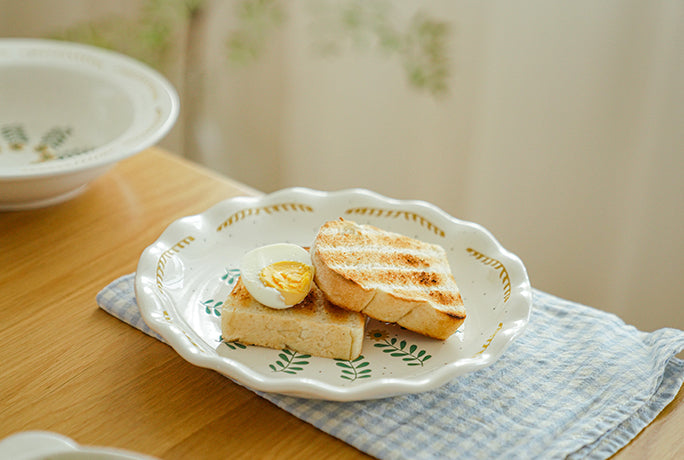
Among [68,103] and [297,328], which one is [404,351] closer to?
[297,328]

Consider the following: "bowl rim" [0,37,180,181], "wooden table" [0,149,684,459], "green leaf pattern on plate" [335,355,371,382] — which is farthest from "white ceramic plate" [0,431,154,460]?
"bowl rim" [0,37,180,181]

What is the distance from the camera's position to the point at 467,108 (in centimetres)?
216

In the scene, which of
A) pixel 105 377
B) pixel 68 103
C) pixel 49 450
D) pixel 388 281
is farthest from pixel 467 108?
pixel 49 450

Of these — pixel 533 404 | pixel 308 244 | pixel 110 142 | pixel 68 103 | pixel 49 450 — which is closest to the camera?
pixel 49 450

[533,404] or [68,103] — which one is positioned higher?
[68,103]

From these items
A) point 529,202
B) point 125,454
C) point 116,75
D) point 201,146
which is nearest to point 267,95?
point 201,146

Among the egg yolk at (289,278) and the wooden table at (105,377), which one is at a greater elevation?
the egg yolk at (289,278)

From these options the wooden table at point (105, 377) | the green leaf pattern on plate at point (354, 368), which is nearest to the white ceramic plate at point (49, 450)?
the wooden table at point (105, 377)

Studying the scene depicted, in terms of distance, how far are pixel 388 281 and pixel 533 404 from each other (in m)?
0.21

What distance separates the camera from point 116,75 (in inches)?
54.0

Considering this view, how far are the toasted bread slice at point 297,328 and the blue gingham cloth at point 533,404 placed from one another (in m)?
0.06

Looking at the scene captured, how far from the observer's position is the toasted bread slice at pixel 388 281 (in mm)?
807

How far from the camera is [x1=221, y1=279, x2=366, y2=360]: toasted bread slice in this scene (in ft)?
2.61

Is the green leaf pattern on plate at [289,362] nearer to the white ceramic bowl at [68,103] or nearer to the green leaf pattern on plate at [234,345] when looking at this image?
the green leaf pattern on plate at [234,345]
